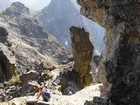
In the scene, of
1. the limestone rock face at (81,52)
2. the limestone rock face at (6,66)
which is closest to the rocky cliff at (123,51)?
the limestone rock face at (81,52)

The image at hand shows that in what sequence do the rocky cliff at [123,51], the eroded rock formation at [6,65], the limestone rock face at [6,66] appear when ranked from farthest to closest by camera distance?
the eroded rock formation at [6,65] < the limestone rock face at [6,66] < the rocky cliff at [123,51]

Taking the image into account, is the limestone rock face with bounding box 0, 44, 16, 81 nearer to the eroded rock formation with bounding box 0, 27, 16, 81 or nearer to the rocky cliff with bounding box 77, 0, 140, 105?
the eroded rock formation with bounding box 0, 27, 16, 81

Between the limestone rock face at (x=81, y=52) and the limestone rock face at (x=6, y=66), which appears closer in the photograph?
the limestone rock face at (x=81, y=52)

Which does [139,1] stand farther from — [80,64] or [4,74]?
[4,74]

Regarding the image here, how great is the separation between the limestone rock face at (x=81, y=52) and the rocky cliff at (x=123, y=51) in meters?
41.9

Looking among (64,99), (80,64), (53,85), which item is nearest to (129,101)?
(64,99)

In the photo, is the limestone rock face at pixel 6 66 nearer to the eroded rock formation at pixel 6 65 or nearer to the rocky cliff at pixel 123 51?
the eroded rock formation at pixel 6 65

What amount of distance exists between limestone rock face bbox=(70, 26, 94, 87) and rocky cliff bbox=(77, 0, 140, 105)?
41.9m

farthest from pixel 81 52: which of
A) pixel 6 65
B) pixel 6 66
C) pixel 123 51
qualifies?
pixel 123 51

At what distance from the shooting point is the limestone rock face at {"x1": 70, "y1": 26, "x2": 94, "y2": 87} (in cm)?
7425

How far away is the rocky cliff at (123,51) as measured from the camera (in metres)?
28.8

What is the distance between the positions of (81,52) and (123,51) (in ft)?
149

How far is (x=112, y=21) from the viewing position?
3127 centimetres

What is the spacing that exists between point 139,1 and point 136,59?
16.6 feet
